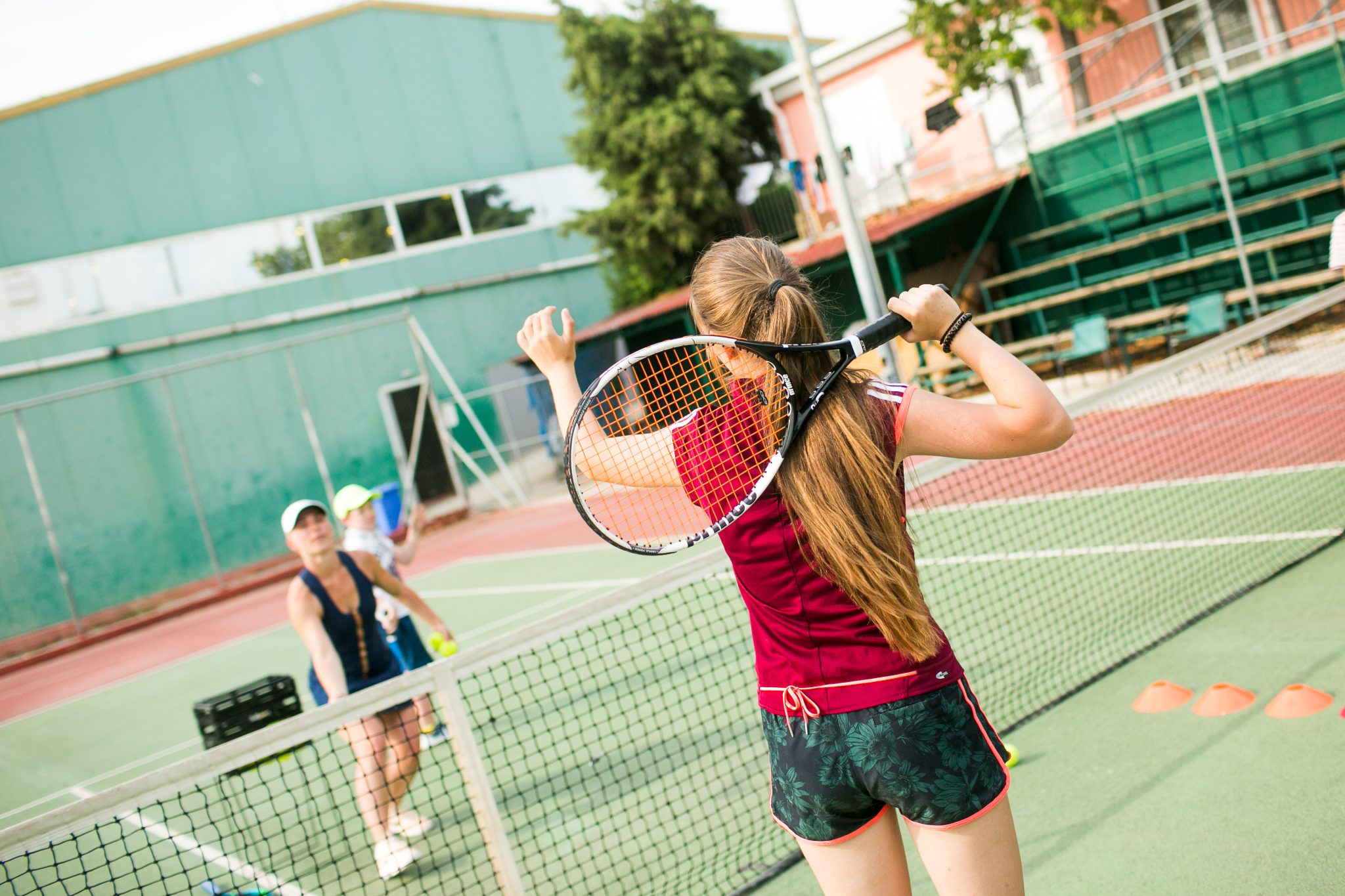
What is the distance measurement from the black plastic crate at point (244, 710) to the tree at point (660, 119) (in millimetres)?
19202

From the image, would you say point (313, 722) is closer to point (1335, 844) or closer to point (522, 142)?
point (1335, 844)

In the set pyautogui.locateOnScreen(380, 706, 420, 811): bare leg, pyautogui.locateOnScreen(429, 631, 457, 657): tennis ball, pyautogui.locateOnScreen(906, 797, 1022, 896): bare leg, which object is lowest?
pyautogui.locateOnScreen(380, 706, 420, 811): bare leg

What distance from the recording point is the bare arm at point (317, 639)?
4668mm

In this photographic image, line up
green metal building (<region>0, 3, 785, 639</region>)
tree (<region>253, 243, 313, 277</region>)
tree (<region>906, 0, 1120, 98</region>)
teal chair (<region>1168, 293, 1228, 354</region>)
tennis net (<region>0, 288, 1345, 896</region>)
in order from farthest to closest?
tree (<region>253, 243, 313, 277</region>)
green metal building (<region>0, 3, 785, 639</region>)
tree (<region>906, 0, 1120, 98</region>)
teal chair (<region>1168, 293, 1228, 354</region>)
tennis net (<region>0, 288, 1345, 896</region>)

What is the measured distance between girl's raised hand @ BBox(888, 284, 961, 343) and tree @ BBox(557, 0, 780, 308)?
72.0 ft

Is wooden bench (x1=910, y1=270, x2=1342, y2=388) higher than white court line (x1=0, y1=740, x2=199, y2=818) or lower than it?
higher

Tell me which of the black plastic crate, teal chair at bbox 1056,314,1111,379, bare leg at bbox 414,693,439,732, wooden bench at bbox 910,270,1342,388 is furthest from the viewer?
teal chair at bbox 1056,314,1111,379

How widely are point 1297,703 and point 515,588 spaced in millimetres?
9756

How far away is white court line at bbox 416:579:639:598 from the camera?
36.4ft

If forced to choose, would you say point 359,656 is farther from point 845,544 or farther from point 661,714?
point 845,544

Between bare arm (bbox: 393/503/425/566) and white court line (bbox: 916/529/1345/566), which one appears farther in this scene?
bare arm (bbox: 393/503/425/566)

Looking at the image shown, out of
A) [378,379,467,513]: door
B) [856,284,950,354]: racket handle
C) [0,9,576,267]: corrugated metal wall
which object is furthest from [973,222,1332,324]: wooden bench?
[856,284,950,354]: racket handle

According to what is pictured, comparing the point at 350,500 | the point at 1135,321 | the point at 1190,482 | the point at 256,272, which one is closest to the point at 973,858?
the point at 350,500

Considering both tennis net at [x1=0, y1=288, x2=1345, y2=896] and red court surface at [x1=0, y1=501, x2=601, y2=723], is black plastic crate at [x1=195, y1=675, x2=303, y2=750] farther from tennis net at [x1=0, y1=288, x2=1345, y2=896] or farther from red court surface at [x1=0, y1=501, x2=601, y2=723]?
red court surface at [x1=0, y1=501, x2=601, y2=723]
